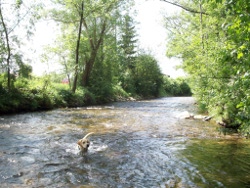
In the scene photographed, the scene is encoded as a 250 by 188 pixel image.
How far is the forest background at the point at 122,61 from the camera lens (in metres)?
4.68

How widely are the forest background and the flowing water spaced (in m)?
1.29

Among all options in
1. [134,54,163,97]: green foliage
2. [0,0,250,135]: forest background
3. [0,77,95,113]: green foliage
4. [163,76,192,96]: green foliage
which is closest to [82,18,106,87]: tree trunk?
[0,0,250,135]: forest background

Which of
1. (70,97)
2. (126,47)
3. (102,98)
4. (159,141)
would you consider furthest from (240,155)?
Answer: (126,47)

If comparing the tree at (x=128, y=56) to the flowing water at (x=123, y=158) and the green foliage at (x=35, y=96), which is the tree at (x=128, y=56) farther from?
the flowing water at (x=123, y=158)

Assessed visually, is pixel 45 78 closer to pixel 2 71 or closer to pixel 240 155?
pixel 2 71

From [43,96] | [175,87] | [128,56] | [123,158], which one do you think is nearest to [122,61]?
[128,56]

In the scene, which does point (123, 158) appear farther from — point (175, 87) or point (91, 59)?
point (175, 87)

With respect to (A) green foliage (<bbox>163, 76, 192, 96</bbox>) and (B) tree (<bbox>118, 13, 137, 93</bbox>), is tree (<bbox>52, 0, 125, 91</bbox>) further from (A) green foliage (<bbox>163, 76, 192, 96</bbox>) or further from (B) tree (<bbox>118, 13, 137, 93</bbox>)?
(A) green foliage (<bbox>163, 76, 192, 96</bbox>)

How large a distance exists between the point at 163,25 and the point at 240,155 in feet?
93.1

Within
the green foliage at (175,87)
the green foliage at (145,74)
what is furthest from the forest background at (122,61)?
the green foliage at (175,87)

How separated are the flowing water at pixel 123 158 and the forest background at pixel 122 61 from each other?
129cm

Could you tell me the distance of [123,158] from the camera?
6934 millimetres

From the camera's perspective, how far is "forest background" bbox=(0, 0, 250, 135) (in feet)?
15.4

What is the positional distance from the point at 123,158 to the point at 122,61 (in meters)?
34.0
